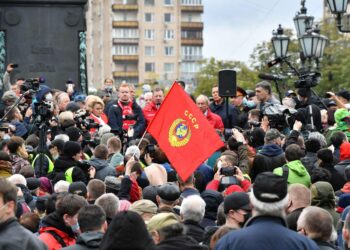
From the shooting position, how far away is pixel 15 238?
1023 cm

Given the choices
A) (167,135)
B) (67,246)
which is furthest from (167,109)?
(67,246)

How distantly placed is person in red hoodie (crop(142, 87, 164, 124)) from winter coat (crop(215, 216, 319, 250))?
1346cm

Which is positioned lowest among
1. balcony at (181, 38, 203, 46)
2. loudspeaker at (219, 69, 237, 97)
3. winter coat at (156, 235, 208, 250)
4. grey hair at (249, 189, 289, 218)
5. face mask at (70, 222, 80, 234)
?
balcony at (181, 38, 203, 46)

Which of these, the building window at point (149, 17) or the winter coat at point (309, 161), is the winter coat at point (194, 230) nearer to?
the winter coat at point (309, 161)

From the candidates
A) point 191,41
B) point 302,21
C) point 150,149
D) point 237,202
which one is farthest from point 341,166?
point 191,41

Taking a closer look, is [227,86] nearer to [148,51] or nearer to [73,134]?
[73,134]

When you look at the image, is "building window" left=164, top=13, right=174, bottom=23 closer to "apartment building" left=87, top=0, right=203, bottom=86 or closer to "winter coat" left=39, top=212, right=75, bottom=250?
"apartment building" left=87, top=0, right=203, bottom=86

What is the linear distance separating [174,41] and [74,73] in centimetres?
14540

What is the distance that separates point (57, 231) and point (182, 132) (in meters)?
3.49

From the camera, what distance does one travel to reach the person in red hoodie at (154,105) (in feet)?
75.7

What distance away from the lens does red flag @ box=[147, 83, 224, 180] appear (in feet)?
48.8

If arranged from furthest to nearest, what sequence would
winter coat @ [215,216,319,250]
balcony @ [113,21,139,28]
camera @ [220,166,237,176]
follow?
balcony @ [113,21,139,28], camera @ [220,166,237,176], winter coat @ [215,216,319,250]

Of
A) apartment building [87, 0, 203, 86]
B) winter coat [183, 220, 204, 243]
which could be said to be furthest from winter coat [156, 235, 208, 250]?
apartment building [87, 0, 203, 86]

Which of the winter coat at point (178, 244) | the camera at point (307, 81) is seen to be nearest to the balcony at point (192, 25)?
the camera at point (307, 81)
